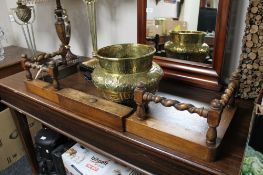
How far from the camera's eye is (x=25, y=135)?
52.6 inches

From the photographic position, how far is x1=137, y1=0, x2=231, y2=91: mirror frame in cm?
79

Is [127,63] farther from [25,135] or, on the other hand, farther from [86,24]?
[25,135]

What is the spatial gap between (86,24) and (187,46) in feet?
2.25

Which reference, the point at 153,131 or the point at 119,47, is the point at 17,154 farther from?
the point at 153,131

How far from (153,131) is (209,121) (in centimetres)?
17

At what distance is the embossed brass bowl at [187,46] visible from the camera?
88 cm

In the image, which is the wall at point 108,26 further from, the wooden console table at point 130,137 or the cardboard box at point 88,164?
the cardboard box at point 88,164

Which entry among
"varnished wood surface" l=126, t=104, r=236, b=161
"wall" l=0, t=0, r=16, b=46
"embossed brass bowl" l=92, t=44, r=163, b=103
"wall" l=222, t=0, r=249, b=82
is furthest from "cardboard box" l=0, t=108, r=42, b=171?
"wall" l=222, t=0, r=249, b=82

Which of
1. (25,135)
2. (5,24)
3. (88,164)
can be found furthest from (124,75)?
(5,24)

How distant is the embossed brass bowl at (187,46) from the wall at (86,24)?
0.29 meters

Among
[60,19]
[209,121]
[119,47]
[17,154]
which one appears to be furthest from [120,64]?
[17,154]

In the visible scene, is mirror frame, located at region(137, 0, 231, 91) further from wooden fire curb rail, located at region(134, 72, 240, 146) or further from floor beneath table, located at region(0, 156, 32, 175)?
floor beneath table, located at region(0, 156, 32, 175)

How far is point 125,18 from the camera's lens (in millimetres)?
1188

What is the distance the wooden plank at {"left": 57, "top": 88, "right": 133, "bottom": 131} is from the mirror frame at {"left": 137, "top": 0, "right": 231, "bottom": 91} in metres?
0.33
